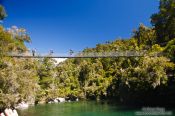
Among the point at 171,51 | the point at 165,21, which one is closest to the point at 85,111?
the point at 171,51

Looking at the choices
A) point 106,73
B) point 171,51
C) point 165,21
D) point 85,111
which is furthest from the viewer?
point 106,73

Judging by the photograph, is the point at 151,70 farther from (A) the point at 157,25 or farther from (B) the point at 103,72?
(B) the point at 103,72

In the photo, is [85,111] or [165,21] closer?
[85,111]

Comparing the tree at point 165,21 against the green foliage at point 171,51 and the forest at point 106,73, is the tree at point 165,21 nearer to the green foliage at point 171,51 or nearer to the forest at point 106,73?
the forest at point 106,73

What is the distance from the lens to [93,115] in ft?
70.9

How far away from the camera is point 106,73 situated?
141 ft

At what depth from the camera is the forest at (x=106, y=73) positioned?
21188 millimetres

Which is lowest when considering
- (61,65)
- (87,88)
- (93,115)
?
(93,115)

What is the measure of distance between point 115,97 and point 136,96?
9696mm

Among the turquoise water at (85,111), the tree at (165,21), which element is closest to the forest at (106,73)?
the tree at (165,21)

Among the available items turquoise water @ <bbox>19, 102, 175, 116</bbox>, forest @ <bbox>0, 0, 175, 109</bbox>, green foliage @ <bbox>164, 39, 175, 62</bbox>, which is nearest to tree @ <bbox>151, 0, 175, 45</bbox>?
forest @ <bbox>0, 0, 175, 109</bbox>

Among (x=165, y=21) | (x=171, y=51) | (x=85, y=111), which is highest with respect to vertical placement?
(x=165, y=21)

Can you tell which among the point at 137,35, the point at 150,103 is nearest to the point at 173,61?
the point at 150,103

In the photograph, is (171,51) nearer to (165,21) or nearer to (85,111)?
(85,111)
